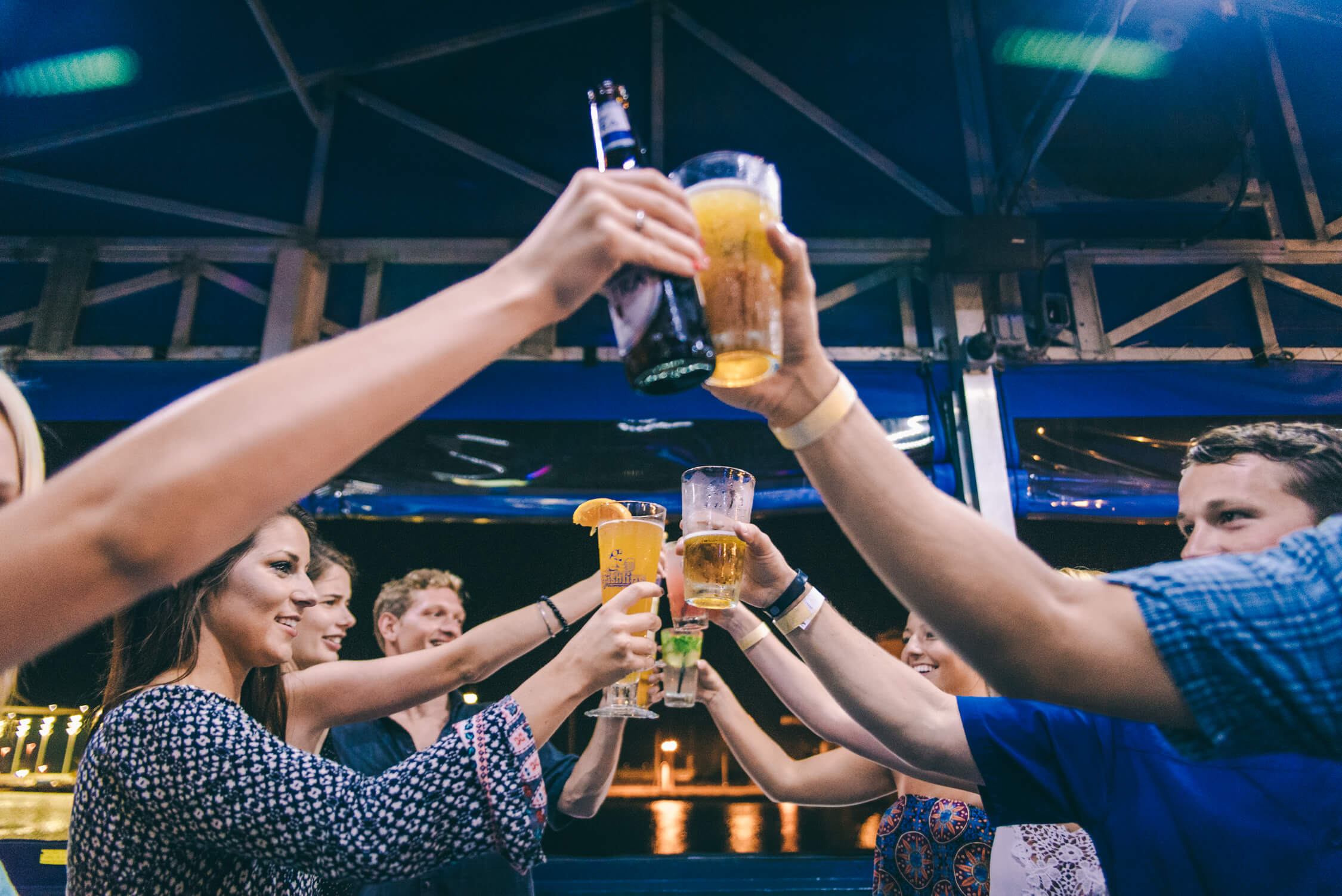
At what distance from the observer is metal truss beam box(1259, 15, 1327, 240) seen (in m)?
3.92

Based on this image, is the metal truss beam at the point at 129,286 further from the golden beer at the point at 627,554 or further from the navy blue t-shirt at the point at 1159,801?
the navy blue t-shirt at the point at 1159,801

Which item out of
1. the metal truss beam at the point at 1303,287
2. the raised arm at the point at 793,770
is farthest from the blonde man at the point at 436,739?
the metal truss beam at the point at 1303,287

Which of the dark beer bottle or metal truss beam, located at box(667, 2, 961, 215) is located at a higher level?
metal truss beam, located at box(667, 2, 961, 215)

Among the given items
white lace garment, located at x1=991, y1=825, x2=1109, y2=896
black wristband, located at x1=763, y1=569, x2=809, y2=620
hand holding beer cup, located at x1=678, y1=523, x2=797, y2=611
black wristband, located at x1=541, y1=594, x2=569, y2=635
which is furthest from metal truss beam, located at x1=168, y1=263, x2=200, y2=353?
white lace garment, located at x1=991, y1=825, x2=1109, y2=896

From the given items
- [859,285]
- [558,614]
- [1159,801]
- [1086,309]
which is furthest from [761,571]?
[1086,309]

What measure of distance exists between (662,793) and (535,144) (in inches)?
145

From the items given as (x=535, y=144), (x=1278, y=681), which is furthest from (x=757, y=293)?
(x=535, y=144)

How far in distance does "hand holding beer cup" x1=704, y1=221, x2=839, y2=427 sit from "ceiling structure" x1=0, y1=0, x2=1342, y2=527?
2.69 meters

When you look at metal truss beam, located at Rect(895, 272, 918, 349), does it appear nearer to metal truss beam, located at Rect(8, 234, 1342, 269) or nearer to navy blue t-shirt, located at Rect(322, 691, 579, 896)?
metal truss beam, located at Rect(8, 234, 1342, 269)

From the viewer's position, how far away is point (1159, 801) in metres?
1.17

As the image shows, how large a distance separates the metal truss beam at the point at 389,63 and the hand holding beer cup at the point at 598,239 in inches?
148

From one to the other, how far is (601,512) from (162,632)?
0.88 meters

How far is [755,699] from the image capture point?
4320mm

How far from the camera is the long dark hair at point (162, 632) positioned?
132cm
